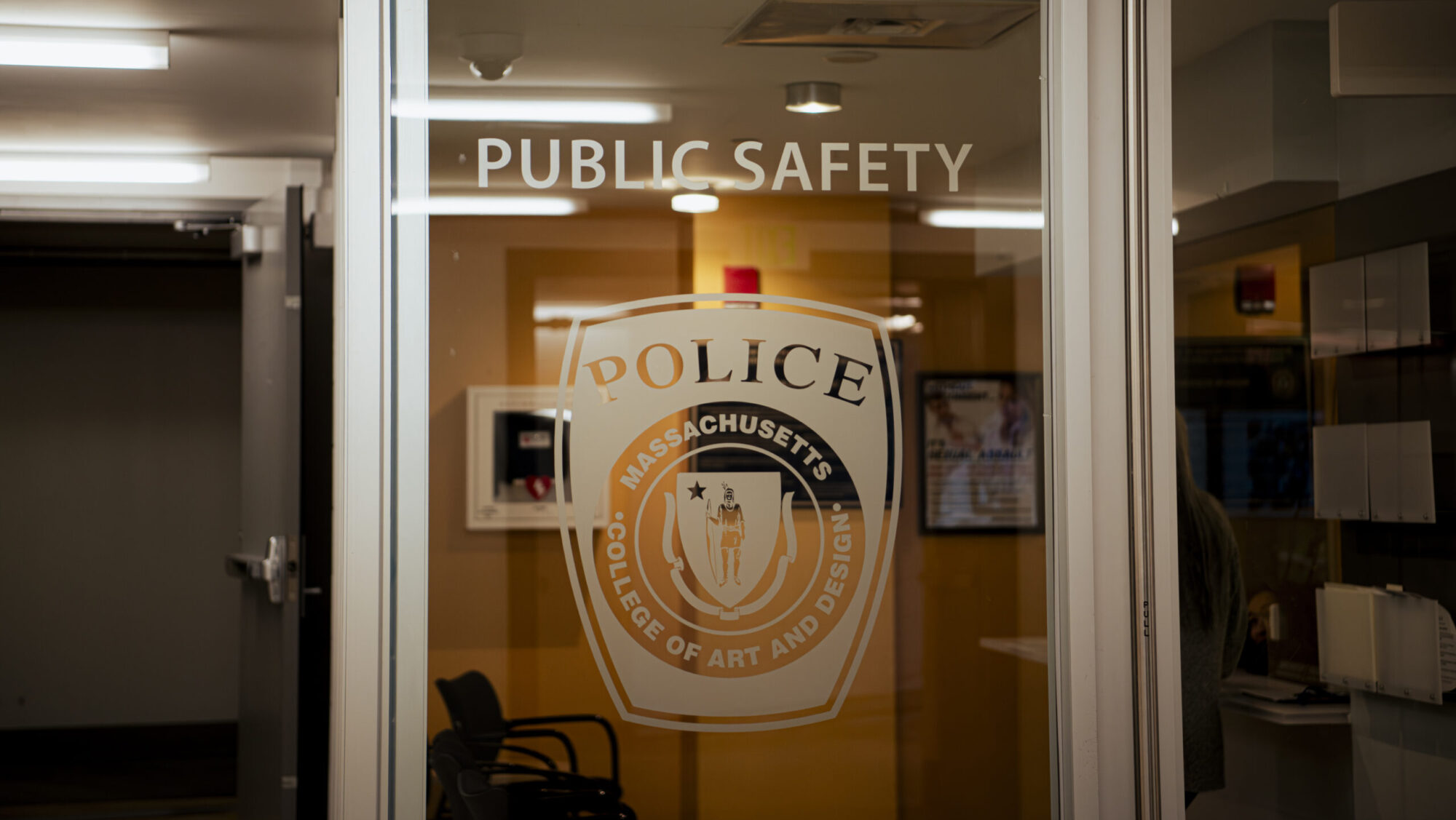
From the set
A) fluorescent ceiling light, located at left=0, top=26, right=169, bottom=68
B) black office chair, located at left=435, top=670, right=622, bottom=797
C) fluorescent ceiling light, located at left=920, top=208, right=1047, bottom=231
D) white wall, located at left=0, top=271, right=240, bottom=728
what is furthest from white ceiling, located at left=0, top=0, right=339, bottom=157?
white wall, located at left=0, top=271, right=240, bottom=728

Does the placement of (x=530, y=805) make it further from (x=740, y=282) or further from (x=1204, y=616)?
(x=1204, y=616)

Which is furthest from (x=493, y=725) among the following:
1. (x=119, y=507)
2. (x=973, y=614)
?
(x=119, y=507)

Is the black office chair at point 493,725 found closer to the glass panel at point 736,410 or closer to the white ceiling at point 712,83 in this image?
the glass panel at point 736,410

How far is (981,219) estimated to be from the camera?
177 centimetres

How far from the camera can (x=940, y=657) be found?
176 centimetres

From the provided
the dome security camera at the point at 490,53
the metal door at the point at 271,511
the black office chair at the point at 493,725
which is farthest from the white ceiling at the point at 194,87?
the black office chair at the point at 493,725

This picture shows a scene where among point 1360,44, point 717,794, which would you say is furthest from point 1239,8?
point 717,794

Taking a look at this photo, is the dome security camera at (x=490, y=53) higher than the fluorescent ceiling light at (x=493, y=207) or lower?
higher

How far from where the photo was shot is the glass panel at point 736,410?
1673mm

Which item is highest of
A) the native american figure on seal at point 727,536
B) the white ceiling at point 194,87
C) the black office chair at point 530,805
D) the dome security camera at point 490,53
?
the white ceiling at point 194,87

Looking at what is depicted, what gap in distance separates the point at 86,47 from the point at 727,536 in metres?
2.69

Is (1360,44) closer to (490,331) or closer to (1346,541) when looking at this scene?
(1346,541)

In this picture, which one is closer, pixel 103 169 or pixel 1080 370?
pixel 1080 370

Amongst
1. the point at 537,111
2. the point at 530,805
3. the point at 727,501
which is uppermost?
the point at 537,111
